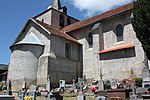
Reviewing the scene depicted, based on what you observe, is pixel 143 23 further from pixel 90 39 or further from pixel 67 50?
pixel 67 50

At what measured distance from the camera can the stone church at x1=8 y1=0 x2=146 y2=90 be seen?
21.2 m

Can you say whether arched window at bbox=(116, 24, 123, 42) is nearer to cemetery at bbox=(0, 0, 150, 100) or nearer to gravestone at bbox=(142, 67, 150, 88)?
cemetery at bbox=(0, 0, 150, 100)

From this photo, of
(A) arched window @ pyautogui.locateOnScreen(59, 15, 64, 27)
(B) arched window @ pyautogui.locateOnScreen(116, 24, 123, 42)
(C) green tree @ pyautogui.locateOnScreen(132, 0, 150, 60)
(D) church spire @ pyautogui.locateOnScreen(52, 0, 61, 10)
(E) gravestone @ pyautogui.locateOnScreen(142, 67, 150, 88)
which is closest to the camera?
(C) green tree @ pyautogui.locateOnScreen(132, 0, 150, 60)

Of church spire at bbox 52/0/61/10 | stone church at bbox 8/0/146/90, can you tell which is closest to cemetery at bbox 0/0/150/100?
stone church at bbox 8/0/146/90

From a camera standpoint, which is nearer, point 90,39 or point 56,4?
point 90,39

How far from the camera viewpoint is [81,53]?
2627 centimetres

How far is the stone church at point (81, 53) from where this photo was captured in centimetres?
2123

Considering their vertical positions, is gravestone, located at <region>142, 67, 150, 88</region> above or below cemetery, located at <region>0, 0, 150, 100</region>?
below

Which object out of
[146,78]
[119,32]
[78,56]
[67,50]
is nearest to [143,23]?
[146,78]

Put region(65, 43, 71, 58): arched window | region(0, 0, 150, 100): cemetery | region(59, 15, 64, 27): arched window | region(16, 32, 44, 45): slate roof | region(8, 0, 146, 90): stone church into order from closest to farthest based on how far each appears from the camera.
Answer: region(0, 0, 150, 100): cemetery < region(8, 0, 146, 90): stone church < region(16, 32, 44, 45): slate roof < region(65, 43, 71, 58): arched window < region(59, 15, 64, 27): arched window

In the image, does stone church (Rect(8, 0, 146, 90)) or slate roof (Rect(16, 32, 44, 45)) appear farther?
slate roof (Rect(16, 32, 44, 45))

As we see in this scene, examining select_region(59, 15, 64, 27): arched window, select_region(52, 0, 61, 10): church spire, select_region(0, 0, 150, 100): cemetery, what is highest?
select_region(52, 0, 61, 10): church spire

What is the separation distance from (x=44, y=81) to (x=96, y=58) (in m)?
6.69

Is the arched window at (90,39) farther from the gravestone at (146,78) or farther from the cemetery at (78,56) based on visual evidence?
the gravestone at (146,78)
